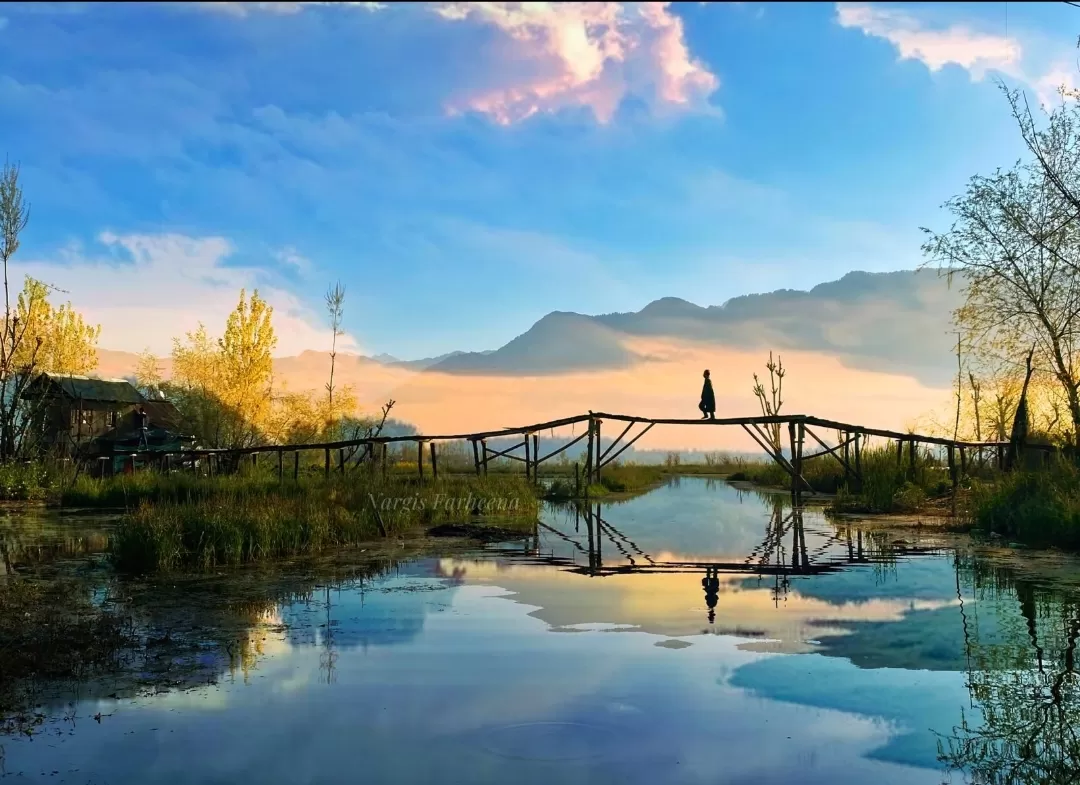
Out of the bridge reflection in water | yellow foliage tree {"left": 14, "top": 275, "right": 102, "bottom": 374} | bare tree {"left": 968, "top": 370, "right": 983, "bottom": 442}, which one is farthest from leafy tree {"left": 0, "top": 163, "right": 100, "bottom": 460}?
bare tree {"left": 968, "top": 370, "right": 983, "bottom": 442}

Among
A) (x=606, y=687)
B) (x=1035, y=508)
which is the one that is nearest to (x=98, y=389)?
(x=1035, y=508)

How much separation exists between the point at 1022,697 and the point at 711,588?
5351mm

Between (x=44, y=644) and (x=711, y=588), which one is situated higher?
(x=44, y=644)

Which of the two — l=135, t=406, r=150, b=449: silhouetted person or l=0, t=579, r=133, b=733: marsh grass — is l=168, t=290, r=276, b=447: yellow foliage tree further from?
l=0, t=579, r=133, b=733: marsh grass

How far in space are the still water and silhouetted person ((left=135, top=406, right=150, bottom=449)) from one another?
33.0m

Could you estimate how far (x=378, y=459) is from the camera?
110 ft

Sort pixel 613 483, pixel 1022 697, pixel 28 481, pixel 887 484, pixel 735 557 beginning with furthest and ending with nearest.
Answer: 1. pixel 613 483
2. pixel 28 481
3. pixel 887 484
4. pixel 735 557
5. pixel 1022 697

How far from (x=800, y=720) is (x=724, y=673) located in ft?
3.86

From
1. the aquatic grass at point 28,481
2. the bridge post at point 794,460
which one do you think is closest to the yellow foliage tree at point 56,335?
the aquatic grass at point 28,481

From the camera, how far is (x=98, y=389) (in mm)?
43594

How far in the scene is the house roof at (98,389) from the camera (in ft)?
133

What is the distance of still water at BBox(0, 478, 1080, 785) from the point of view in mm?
4969

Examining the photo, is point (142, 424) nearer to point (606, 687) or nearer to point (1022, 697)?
point (606, 687)

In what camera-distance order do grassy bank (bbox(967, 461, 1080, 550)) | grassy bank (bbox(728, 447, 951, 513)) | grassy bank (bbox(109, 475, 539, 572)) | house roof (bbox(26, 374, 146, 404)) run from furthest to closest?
1. house roof (bbox(26, 374, 146, 404))
2. grassy bank (bbox(728, 447, 951, 513))
3. grassy bank (bbox(967, 461, 1080, 550))
4. grassy bank (bbox(109, 475, 539, 572))
